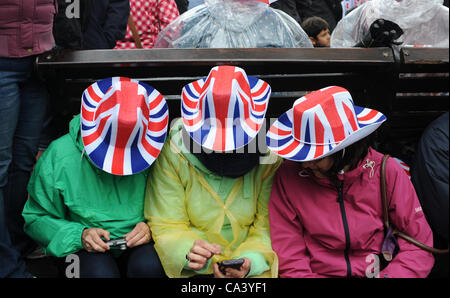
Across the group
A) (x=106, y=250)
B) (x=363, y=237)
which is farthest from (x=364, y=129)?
(x=106, y=250)

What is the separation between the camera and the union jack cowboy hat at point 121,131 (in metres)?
2.13

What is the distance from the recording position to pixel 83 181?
2.25 m

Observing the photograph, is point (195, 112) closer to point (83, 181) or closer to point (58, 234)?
point (83, 181)

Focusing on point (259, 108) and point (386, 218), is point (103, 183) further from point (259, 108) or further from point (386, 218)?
point (386, 218)

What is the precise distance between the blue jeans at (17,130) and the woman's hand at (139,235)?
73cm

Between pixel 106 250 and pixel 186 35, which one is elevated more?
pixel 186 35

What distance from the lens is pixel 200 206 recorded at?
225 cm

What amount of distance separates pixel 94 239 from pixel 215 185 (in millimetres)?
650

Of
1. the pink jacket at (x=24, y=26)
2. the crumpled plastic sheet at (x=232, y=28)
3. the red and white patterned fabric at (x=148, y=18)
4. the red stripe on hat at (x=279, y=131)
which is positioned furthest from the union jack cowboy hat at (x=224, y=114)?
the red and white patterned fabric at (x=148, y=18)

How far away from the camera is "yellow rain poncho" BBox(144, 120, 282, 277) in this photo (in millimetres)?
2227

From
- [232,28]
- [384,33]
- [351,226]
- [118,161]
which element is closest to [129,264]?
[118,161]

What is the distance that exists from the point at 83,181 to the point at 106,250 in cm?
37

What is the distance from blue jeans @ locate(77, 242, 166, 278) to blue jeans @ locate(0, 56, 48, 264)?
59 cm

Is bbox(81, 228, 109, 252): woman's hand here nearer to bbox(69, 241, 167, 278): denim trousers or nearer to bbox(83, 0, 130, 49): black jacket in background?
bbox(69, 241, 167, 278): denim trousers
